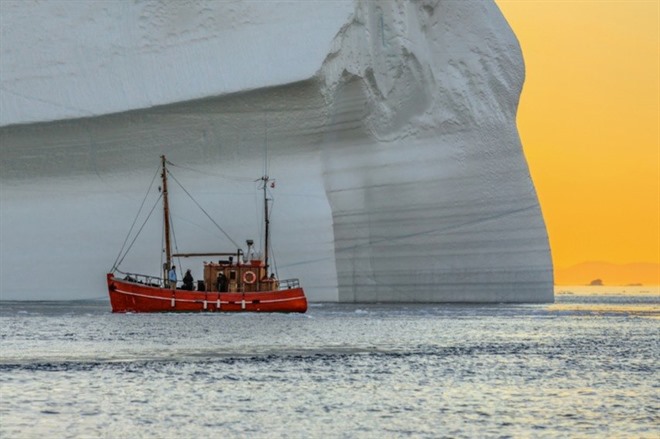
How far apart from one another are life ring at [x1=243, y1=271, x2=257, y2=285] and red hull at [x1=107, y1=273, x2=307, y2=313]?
29cm

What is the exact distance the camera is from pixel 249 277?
2384 cm

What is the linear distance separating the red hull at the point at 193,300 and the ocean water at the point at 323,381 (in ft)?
10.8

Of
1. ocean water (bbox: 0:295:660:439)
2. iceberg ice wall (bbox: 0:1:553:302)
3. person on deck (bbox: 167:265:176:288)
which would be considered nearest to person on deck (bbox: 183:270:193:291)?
person on deck (bbox: 167:265:176:288)

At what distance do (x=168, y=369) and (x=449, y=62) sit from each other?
17.3 metres

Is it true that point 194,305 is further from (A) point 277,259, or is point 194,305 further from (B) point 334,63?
(B) point 334,63

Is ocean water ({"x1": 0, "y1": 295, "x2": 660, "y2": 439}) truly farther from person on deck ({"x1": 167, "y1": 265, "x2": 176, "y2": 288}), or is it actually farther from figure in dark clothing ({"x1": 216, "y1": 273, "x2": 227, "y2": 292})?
person on deck ({"x1": 167, "y1": 265, "x2": 176, "y2": 288})

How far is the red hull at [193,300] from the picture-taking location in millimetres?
23422

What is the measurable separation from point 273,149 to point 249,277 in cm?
322

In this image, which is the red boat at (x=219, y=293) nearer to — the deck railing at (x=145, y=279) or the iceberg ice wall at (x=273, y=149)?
the deck railing at (x=145, y=279)

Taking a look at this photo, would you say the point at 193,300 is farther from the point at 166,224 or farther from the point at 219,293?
the point at 166,224

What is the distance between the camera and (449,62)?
2842cm

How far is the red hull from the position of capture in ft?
76.8

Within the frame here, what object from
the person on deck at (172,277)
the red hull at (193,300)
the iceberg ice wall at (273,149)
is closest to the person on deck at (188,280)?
the person on deck at (172,277)

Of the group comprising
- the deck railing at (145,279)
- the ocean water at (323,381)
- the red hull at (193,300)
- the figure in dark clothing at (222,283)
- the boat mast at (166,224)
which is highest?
the boat mast at (166,224)
